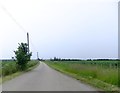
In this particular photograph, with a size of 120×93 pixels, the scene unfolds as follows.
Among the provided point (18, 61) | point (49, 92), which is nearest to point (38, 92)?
point (49, 92)

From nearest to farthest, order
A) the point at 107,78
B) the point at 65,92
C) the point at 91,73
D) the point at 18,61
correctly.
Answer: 1. the point at 65,92
2. the point at 107,78
3. the point at 91,73
4. the point at 18,61

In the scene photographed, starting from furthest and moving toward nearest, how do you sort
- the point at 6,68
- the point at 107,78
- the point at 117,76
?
the point at 6,68 → the point at 107,78 → the point at 117,76

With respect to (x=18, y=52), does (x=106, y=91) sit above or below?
below

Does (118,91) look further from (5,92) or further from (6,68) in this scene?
(6,68)

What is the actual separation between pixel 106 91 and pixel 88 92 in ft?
4.00

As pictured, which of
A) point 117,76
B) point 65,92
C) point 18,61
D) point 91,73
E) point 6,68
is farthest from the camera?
point 18,61

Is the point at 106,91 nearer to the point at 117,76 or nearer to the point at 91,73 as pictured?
the point at 117,76

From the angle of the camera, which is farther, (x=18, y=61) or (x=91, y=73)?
(x=18, y=61)

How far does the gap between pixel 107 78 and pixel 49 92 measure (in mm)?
7590

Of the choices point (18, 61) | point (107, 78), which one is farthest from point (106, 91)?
point (18, 61)

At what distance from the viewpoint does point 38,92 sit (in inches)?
567

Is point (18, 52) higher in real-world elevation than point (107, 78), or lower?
higher

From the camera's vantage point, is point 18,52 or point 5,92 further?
point 18,52

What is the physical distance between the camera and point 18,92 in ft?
46.8
